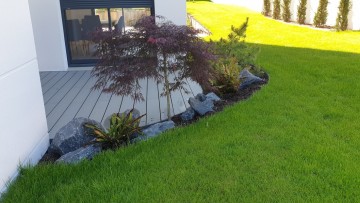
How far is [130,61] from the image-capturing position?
3.86m

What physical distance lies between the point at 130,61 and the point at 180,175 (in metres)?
1.47

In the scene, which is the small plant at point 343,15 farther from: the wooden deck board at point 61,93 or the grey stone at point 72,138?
the grey stone at point 72,138

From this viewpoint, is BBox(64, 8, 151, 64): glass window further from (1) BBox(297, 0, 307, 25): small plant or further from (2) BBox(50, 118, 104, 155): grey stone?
(1) BBox(297, 0, 307, 25): small plant

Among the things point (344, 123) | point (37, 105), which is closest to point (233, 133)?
point (344, 123)

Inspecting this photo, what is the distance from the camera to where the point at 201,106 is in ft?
14.8

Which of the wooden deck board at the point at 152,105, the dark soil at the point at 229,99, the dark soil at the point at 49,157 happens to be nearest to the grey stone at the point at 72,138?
the dark soil at the point at 49,157

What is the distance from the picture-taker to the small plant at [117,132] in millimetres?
3635

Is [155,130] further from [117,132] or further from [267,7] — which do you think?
[267,7]

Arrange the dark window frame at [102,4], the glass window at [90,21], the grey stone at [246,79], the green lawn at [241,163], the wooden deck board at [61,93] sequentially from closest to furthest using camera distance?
the green lawn at [241,163] → the wooden deck board at [61,93] → the grey stone at [246,79] → the dark window frame at [102,4] → the glass window at [90,21]

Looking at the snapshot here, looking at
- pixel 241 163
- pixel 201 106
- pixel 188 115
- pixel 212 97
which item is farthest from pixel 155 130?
pixel 212 97

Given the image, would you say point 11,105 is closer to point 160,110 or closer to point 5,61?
point 5,61

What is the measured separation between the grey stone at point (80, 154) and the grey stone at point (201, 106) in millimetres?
1417

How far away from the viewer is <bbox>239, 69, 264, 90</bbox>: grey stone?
18.3ft

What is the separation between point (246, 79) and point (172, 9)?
2.40 metres
